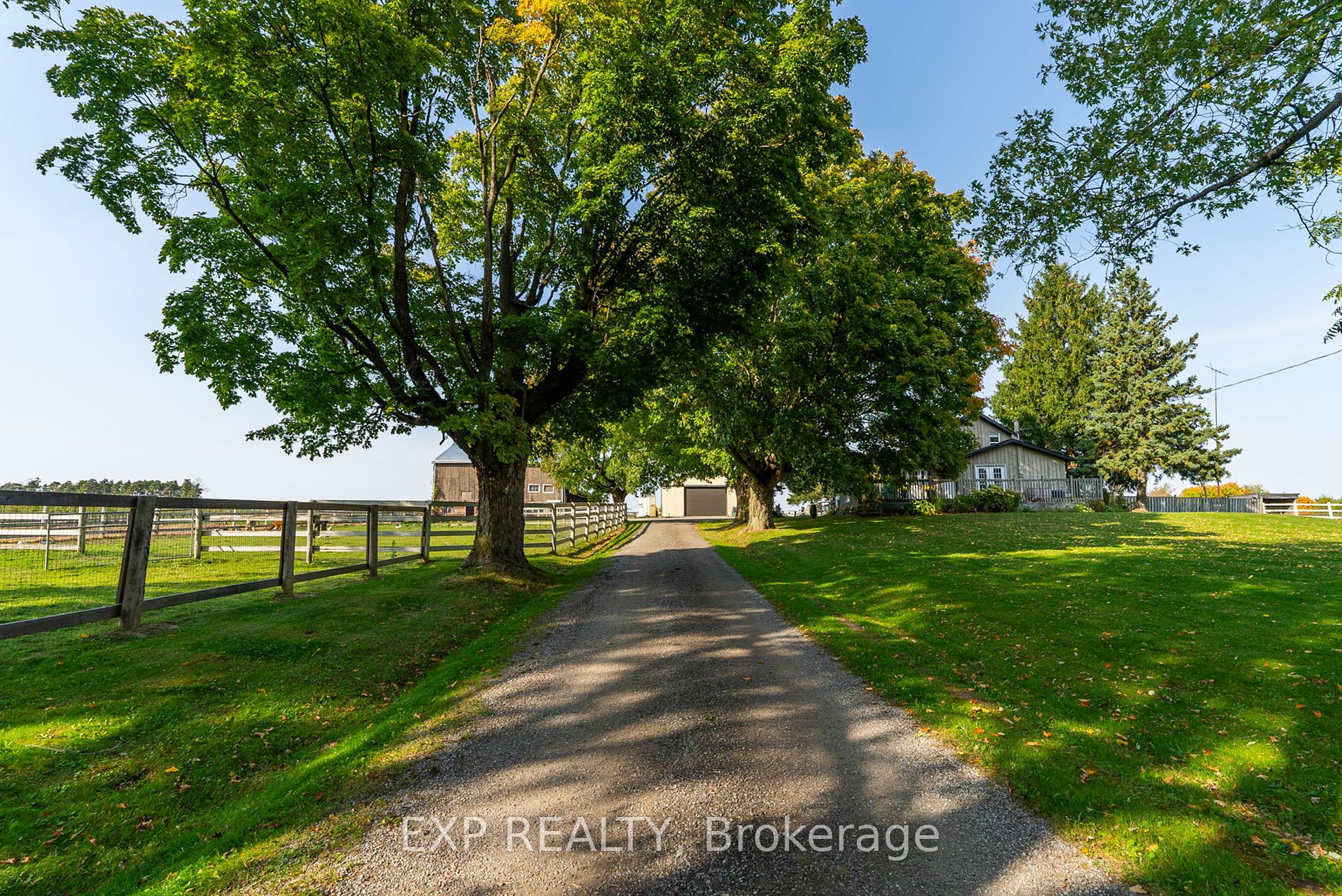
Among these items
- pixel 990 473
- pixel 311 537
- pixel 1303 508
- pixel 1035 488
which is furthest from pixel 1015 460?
pixel 311 537

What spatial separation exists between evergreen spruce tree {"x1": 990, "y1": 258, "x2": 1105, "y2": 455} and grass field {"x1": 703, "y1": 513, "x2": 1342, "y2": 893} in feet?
126

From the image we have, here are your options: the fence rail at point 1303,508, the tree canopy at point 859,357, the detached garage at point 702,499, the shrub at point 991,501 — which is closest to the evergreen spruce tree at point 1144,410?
the fence rail at point 1303,508

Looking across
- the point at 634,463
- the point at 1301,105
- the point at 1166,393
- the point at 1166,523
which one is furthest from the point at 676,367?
the point at 1166,393

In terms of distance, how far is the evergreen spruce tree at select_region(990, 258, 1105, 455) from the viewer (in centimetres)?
4722

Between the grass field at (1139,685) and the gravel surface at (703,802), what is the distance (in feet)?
1.63

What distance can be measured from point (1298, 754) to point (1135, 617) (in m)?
4.02

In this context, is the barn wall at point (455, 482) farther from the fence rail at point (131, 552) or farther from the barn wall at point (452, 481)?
the fence rail at point (131, 552)

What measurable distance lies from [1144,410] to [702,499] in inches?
1477

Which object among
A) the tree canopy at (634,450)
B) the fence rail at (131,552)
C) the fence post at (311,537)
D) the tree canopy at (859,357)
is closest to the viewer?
the fence rail at (131,552)

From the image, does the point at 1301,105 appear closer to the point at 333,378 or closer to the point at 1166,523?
the point at 333,378

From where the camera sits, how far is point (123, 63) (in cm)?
938

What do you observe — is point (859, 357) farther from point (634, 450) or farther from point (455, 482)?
point (455, 482)

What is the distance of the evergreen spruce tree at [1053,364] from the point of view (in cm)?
4722

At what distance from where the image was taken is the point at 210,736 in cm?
470
